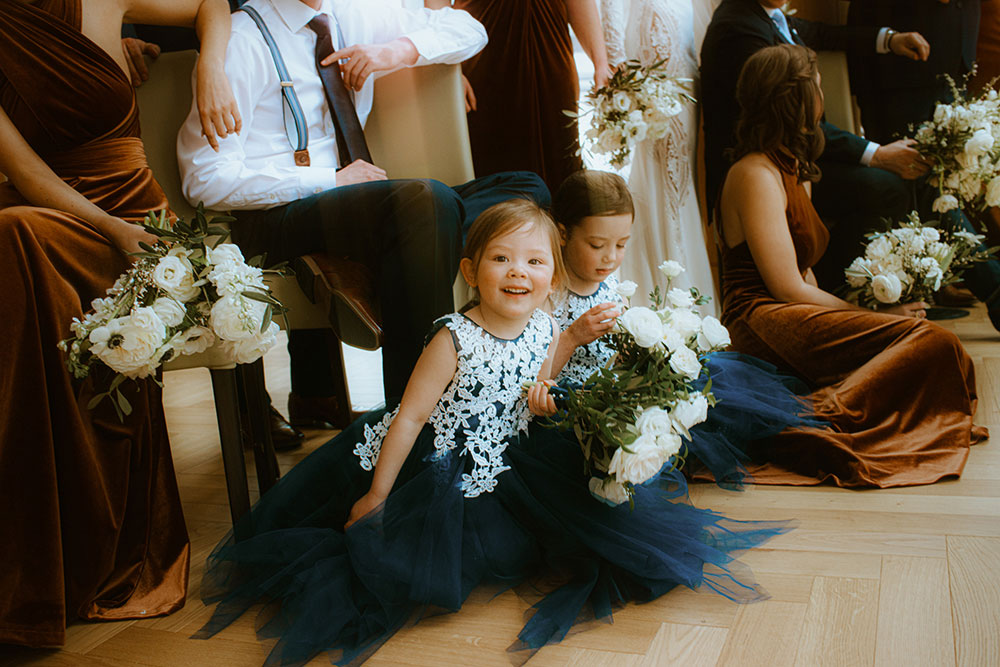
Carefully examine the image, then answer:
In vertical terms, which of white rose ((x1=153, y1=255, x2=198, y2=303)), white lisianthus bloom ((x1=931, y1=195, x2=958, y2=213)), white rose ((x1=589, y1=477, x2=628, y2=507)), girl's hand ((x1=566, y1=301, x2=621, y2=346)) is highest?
white rose ((x1=153, y1=255, x2=198, y2=303))

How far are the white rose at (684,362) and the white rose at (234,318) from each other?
853mm

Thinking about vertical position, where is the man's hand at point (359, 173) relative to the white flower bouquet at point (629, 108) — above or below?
below

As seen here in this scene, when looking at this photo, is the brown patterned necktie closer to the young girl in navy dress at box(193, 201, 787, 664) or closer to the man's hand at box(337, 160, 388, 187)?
the man's hand at box(337, 160, 388, 187)

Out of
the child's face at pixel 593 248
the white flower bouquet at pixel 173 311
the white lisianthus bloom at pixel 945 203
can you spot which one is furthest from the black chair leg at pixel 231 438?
the white lisianthus bloom at pixel 945 203

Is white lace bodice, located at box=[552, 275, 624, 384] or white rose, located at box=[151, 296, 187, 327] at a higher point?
white rose, located at box=[151, 296, 187, 327]

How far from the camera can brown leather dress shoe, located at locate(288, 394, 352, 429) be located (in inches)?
110

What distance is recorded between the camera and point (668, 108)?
2.32m

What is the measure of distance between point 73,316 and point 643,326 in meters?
1.19

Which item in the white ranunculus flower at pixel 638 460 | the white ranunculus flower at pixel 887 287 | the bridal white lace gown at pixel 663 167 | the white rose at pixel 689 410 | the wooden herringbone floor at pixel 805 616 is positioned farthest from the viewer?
the white ranunculus flower at pixel 887 287

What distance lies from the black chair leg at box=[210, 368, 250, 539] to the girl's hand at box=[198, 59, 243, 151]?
0.54 m

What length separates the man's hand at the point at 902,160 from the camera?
3061mm

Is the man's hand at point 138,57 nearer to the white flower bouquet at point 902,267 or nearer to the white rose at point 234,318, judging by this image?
the white rose at point 234,318

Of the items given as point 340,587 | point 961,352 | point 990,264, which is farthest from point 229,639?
point 990,264

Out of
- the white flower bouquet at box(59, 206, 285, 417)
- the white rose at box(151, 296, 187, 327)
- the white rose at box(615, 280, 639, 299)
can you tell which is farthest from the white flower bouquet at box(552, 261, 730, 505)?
the white rose at box(151, 296, 187, 327)
